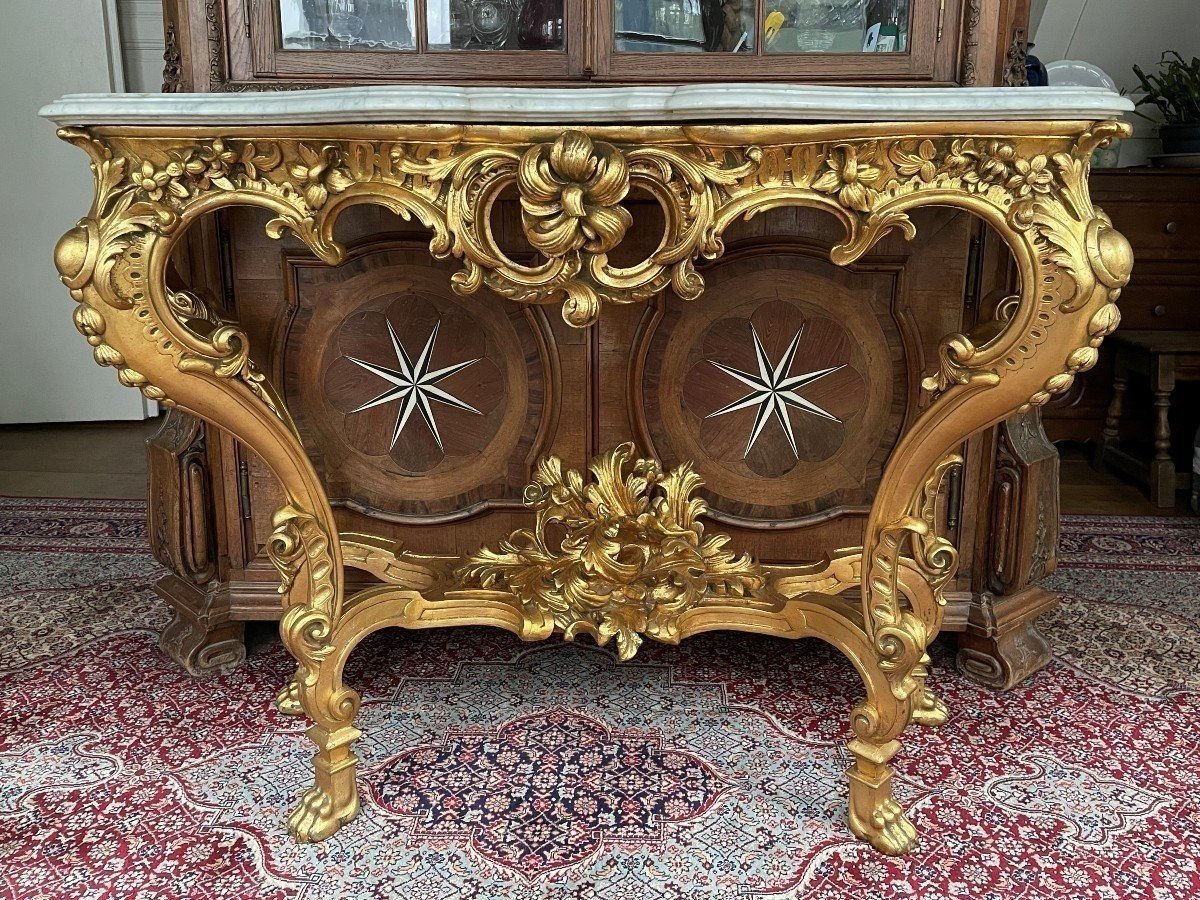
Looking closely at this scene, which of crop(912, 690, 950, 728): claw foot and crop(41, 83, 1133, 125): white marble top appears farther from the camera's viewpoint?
crop(912, 690, 950, 728): claw foot

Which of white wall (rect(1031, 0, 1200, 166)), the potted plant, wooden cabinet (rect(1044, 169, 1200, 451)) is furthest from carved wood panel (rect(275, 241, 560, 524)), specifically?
white wall (rect(1031, 0, 1200, 166))

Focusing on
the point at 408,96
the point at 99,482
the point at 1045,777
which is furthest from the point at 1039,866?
the point at 99,482

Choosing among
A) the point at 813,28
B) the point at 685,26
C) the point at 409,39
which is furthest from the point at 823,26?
the point at 409,39

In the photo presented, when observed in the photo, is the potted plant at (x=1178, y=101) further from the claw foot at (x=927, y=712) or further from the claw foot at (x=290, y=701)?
the claw foot at (x=290, y=701)

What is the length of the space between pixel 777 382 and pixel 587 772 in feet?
2.22

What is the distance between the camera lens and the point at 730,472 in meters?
1.66

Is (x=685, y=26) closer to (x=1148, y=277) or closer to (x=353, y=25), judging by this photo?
(x=353, y=25)

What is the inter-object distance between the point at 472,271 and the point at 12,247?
125 inches

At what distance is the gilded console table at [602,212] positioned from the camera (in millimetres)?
1032

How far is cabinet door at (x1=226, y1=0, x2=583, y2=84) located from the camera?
1514 millimetres

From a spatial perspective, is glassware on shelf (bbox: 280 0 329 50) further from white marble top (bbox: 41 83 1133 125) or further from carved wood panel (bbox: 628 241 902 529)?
carved wood panel (bbox: 628 241 902 529)

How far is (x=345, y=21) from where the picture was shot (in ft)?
5.07

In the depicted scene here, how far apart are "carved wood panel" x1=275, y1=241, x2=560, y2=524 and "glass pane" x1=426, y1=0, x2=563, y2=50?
33cm

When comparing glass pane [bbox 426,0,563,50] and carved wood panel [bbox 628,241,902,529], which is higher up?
glass pane [bbox 426,0,563,50]
